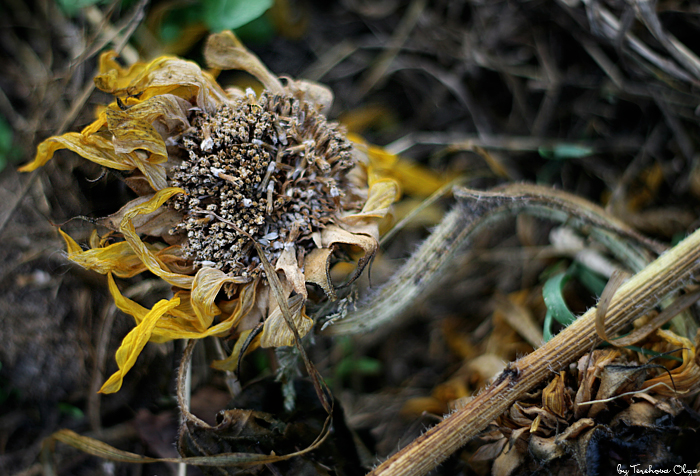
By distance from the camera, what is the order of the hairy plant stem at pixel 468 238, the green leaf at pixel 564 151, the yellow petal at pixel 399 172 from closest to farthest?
the hairy plant stem at pixel 468 238
the yellow petal at pixel 399 172
the green leaf at pixel 564 151

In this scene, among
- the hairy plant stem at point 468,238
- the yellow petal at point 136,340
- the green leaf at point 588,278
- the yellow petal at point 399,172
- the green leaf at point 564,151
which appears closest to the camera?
the yellow petal at point 136,340

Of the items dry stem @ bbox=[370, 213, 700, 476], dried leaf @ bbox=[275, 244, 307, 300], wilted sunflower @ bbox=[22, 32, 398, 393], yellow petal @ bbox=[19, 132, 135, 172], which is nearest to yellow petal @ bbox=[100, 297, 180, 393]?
wilted sunflower @ bbox=[22, 32, 398, 393]

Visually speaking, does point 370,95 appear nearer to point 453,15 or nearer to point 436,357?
point 453,15

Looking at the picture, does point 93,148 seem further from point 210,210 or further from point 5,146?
point 5,146

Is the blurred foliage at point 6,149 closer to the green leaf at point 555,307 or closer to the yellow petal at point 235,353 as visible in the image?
the yellow petal at point 235,353

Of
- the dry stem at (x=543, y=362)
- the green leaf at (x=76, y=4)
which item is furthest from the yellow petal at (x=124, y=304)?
the green leaf at (x=76, y=4)

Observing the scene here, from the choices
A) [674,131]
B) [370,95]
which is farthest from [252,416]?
[674,131]

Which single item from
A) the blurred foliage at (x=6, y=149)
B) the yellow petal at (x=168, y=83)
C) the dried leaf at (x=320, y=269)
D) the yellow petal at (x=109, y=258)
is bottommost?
the dried leaf at (x=320, y=269)
